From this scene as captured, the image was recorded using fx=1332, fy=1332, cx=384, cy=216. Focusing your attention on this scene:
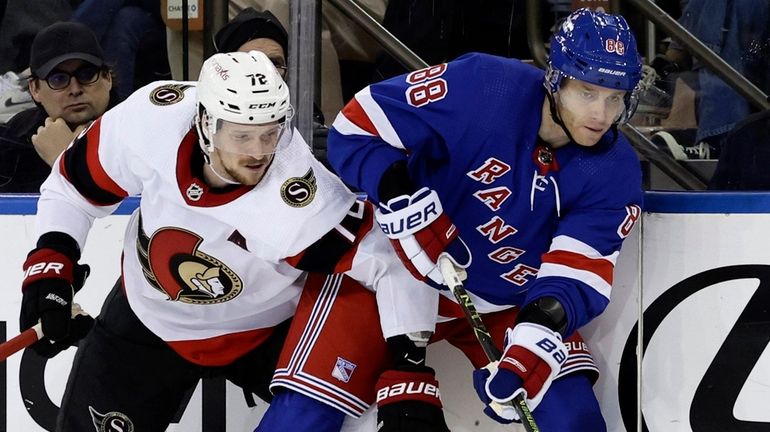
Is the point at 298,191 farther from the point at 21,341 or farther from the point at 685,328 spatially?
the point at 685,328

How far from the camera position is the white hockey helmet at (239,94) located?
244cm

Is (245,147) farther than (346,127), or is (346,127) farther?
(346,127)

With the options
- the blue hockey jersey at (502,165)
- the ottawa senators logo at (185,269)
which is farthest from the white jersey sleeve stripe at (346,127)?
the ottawa senators logo at (185,269)

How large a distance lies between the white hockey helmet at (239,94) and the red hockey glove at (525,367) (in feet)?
1.96

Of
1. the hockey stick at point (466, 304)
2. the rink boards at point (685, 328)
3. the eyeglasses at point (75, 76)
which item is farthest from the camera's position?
the eyeglasses at point (75, 76)

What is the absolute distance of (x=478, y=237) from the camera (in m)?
2.62

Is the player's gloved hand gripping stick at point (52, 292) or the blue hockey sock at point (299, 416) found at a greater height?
the player's gloved hand gripping stick at point (52, 292)

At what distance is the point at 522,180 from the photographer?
2.55 meters

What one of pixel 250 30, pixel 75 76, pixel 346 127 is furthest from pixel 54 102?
pixel 346 127

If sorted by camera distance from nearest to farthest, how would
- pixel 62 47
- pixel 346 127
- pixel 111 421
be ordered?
1. pixel 346 127
2. pixel 111 421
3. pixel 62 47

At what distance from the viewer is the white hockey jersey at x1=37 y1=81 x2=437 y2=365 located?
2.55 metres

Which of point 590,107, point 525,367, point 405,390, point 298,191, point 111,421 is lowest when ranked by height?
point 111,421

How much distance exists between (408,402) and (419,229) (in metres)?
0.33

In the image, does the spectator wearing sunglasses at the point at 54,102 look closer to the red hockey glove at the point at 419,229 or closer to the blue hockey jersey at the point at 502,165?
the blue hockey jersey at the point at 502,165
